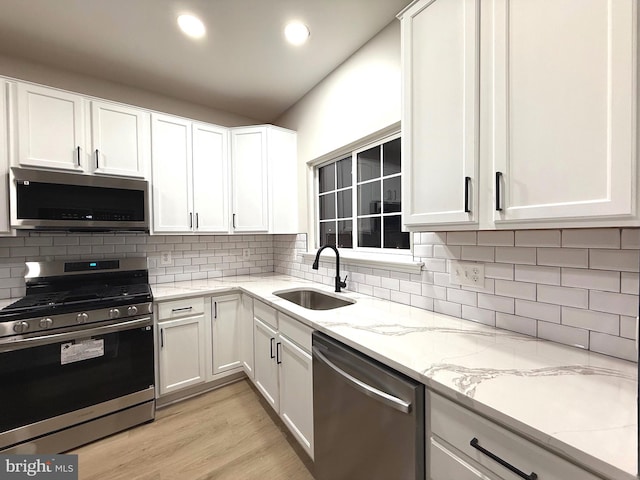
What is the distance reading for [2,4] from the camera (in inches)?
61.7

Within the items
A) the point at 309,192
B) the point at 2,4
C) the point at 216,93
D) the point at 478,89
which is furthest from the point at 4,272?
the point at 478,89

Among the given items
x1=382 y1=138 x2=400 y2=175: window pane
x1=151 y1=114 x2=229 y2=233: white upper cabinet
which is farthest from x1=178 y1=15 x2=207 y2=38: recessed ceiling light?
x1=382 y1=138 x2=400 y2=175: window pane

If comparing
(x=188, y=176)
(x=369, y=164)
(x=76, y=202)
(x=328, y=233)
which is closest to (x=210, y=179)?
(x=188, y=176)

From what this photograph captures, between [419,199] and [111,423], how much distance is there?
7.95ft

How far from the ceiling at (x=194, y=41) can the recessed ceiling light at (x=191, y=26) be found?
1.8 inches

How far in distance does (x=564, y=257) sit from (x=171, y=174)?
2681mm

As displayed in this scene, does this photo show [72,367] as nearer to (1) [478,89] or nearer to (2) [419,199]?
(2) [419,199]

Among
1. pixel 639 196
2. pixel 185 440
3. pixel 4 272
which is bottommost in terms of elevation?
pixel 185 440

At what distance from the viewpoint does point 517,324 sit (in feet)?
3.97

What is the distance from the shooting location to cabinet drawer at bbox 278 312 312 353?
1506 mm

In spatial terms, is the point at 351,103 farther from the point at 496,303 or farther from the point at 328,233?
the point at 496,303

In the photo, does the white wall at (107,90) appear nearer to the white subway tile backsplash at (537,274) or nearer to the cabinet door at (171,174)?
the cabinet door at (171,174)

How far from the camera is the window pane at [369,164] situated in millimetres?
2084

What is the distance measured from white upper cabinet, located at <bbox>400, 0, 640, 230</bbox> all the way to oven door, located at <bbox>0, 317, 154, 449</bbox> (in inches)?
80.7
